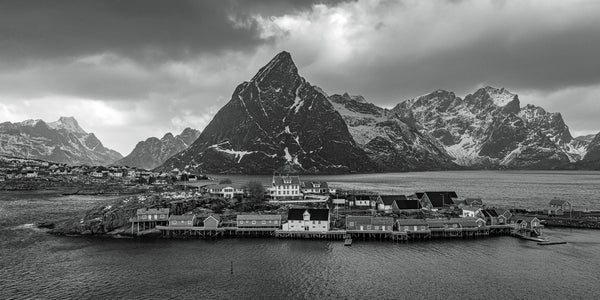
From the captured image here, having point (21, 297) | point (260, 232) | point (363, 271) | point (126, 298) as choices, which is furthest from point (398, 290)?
point (21, 297)

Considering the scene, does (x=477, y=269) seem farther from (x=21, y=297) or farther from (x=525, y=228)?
(x=21, y=297)

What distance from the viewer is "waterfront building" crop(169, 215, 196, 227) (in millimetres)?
83188

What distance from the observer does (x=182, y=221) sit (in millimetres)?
83375

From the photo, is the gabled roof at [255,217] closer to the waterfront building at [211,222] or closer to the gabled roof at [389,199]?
the waterfront building at [211,222]

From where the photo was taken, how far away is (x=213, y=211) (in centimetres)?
9969

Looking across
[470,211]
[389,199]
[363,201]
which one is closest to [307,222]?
[389,199]

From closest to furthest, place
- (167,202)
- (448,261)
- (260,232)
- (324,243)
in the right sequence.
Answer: (448,261)
(324,243)
(260,232)
(167,202)

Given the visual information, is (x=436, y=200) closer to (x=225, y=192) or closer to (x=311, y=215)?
(x=311, y=215)

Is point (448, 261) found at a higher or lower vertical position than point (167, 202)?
lower

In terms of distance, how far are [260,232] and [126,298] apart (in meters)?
35.5

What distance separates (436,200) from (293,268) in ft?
196

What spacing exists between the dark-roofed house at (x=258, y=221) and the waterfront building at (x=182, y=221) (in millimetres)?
9194

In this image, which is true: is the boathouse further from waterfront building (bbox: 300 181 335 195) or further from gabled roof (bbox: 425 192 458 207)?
gabled roof (bbox: 425 192 458 207)

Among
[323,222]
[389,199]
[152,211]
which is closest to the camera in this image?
[323,222]
